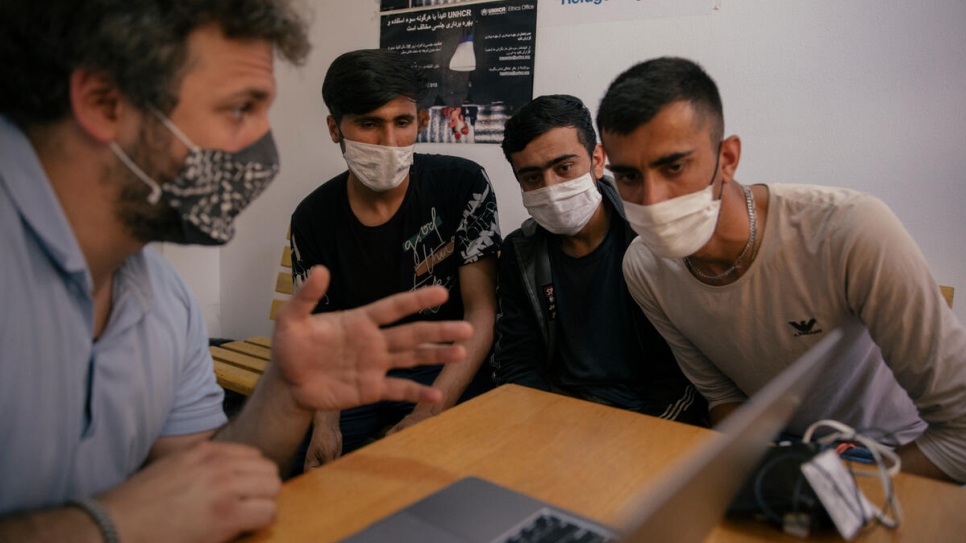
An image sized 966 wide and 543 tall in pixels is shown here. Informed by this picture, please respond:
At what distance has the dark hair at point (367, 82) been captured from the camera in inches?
79.9

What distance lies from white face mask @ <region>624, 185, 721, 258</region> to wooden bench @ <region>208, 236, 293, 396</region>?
139 centimetres

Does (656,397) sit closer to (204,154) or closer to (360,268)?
(360,268)

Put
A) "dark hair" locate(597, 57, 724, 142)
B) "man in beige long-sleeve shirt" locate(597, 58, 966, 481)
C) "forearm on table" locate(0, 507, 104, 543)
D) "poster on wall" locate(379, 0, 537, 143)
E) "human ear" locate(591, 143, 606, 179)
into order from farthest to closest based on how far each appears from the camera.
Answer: "poster on wall" locate(379, 0, 537, 143), "human ear" locate(591, 143, 606, 179), "dark hair" locate(597, 57, 724, 142), "man in beige long-sleeve shirt" locate(597, 58, 966, 481), "forearm on table" locate(0, 507, 104, 543)

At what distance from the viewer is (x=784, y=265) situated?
139 centimetres

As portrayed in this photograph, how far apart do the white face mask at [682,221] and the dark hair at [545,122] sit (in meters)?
0.55

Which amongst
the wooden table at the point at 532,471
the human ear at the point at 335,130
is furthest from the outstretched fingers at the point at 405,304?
the human ear at the point at 335,130

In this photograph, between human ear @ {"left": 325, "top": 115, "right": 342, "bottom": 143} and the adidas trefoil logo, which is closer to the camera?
the adidas trefoil logo

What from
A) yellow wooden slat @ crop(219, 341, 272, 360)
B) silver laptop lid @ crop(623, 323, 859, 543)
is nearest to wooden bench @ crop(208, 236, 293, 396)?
yellow wooden slat @ crop(219, 341, 272, 360)

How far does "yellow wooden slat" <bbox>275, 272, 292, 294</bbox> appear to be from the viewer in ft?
10.4

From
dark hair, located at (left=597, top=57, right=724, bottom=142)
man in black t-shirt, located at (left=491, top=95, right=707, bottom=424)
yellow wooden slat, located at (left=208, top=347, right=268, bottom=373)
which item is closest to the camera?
dark hair, located at (left=597, top=57, right=724, bottom=142)

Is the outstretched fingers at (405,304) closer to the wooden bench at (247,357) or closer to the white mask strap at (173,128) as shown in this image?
the white mask strap at (173,128)

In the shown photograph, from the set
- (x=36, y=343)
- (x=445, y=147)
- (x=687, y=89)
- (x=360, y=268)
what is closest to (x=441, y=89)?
(x=445, y=147)

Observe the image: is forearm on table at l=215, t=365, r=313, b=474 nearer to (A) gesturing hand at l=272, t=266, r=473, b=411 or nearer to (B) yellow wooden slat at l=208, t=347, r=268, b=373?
(A) gesturing hand at l=272, t=266, r=473, b=411

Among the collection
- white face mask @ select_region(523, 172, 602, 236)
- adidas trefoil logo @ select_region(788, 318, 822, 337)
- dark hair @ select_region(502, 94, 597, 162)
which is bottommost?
adidas trefoil logo @ select_region(788, 318, 822, 337)
